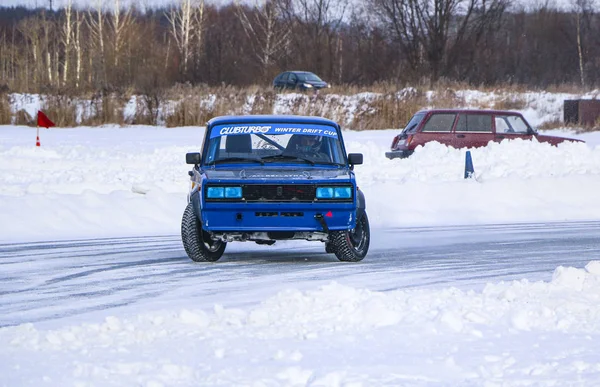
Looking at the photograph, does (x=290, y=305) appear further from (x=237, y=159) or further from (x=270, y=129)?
(x=270, y=129)

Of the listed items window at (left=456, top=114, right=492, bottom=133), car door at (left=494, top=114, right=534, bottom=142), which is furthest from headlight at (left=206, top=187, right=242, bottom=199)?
car door at (left=494, top=114, right=534, bottom=142)

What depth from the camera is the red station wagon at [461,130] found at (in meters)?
24.5

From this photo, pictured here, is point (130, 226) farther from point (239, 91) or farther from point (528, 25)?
point (528, 25)

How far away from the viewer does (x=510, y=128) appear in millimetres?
25344

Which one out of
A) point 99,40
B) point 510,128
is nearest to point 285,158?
point 510,128

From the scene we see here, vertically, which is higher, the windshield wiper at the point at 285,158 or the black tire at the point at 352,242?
the windshield wiper at the point at 285,158

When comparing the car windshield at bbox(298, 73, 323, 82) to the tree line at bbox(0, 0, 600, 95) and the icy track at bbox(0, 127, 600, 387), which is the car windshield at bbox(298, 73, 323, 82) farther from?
the icy track at bbox(0, 127, 600, 387)

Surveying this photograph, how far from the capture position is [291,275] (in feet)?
32.8

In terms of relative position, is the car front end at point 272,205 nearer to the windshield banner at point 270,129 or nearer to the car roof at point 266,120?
the windshield banner at point 270,129

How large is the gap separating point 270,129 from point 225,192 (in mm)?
1295

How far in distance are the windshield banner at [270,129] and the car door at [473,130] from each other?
13.7 metres

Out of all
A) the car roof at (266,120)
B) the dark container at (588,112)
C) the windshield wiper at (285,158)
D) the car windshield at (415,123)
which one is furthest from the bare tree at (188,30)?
the windshield wiper at (285,158)

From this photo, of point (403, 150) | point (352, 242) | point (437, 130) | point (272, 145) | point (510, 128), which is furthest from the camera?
point (510, 128)

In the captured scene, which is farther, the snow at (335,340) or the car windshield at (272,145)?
the car windshield at (272,145)
